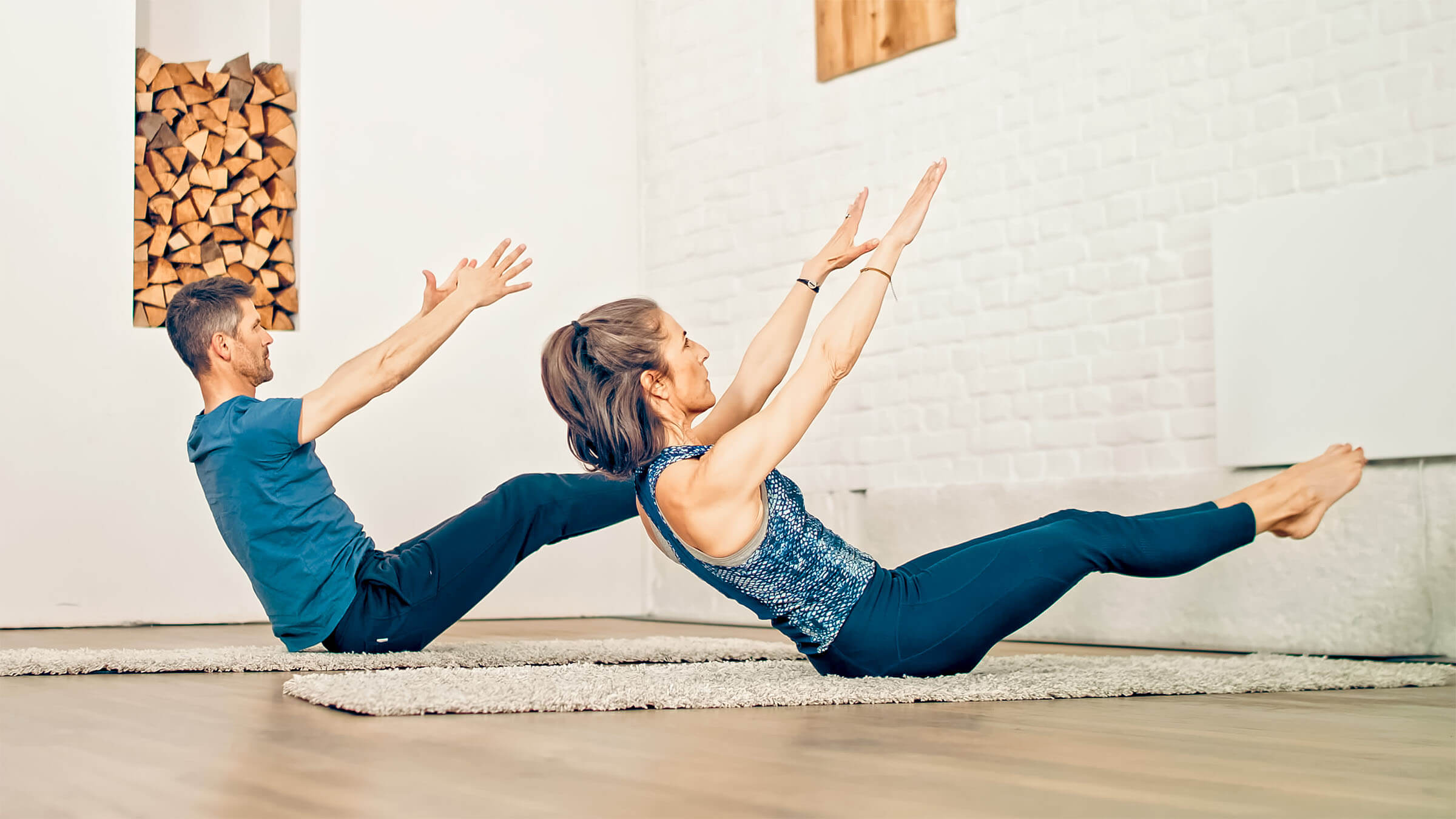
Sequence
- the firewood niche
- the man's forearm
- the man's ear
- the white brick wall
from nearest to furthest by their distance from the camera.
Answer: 1. the man's forearm
2. the man's ear
3. the white brick wall
4. the firewood niche

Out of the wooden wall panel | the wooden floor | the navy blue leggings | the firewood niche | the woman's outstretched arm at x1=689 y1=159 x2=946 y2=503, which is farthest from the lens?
the firewood niche

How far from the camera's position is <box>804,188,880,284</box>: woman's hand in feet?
9.35

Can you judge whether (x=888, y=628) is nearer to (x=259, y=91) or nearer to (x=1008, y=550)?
(x=1008, y=550)

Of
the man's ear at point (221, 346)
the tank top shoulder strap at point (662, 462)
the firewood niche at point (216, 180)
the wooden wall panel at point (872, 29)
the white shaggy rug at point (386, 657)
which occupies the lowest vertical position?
the white shaggy rug at point (386, 657)

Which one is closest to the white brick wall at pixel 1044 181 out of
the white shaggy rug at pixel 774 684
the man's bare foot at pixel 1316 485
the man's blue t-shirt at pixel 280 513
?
the man's bare foot at pixel 1316 485

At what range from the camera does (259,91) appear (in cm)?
545

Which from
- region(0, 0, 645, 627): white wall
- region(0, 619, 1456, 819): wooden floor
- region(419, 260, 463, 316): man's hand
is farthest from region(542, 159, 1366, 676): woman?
region(0, 0, 645, 627): white wall

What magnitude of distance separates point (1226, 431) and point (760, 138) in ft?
7.76

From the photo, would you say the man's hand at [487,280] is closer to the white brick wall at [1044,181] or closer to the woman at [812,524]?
the woman at [812,524]

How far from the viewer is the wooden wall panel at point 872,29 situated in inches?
184

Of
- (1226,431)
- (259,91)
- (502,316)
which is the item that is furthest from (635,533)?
(1226,431)

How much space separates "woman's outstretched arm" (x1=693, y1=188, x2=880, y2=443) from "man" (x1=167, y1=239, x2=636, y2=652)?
551 mm

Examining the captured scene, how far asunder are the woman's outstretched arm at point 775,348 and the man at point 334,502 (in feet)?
1.81

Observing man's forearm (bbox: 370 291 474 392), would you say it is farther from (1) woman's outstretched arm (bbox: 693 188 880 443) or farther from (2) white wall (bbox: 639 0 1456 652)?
(2) white wall (bbox: 639 0 1456 652)
